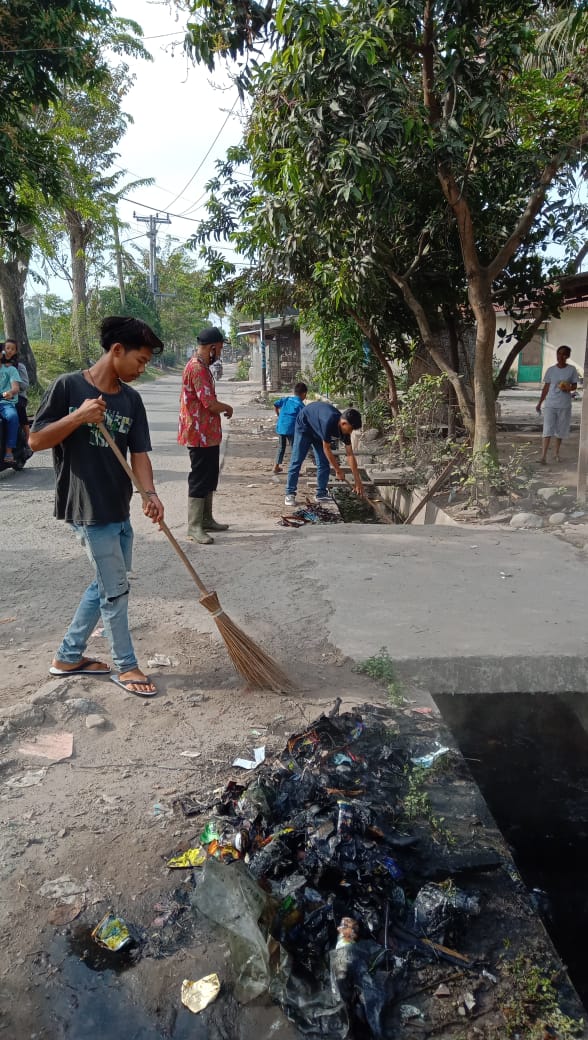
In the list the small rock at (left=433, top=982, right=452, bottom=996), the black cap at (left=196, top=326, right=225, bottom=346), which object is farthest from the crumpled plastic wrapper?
the black cap at (left=196, top=326, right=225, bottom=346)

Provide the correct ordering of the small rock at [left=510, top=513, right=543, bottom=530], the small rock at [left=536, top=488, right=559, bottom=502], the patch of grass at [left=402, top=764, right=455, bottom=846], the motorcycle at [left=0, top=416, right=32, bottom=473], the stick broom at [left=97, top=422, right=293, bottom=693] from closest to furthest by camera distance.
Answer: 1. the patch of grass at [left=402, top=764, right=455, bottom=846]
2. the stick broom at [left=97, top=422, right=293, bottom=693]
3. the small rock at [left=510, top=513, right=543, bottom=530]
4. the small rock at [left=536, top=488, right=559, bottom=502]
5. the motorcycle at [left=0, top=416, right=32, bottom=473]

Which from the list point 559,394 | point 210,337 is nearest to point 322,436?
point 210,337

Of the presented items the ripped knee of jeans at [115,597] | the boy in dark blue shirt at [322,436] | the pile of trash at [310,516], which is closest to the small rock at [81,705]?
the ripped knee of jeans at [115,597]

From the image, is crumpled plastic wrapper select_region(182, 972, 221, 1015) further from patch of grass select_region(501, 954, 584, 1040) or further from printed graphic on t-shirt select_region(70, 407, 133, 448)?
printed graphic on t-shirt select_region(70, 407, 133, 448)

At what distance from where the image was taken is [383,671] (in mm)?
3797

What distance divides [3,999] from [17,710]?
151 cm

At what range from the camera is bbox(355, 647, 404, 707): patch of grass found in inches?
144

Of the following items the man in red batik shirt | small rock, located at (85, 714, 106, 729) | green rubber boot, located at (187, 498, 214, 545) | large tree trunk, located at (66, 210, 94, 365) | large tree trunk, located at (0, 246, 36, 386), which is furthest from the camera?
large tree trunk, located at (66, 210, 94, 365)

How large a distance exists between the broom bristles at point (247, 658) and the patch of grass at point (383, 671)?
17.2 inches

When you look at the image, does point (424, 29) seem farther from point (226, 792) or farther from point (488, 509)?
point (226, 792)

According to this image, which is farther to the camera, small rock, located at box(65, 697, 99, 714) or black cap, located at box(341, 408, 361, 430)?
black cap, located at box(341, 408, 361, 430)

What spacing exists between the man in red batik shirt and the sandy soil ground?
1.77 ft

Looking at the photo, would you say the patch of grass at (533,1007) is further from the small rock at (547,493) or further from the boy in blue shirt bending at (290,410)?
the boy in blue shirt bending at (290,410)

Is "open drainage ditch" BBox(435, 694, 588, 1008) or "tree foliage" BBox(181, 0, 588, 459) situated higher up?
"tree foliage" BBox(181, 0, 588, 459)
